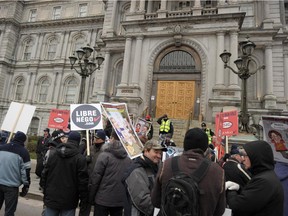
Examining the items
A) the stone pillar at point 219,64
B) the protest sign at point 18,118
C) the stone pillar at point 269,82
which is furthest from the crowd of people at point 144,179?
the stone pillar at point 269,82

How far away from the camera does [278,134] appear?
4324 mm

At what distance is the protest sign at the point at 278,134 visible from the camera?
4.22 meters

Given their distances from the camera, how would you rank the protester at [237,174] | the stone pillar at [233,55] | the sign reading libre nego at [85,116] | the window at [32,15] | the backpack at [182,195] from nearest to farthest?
the backpack at [182,195] → the protester at [237,174] → the sign reading libre nego at [85,116] → the stone pillar at [233,55] → the window at [32,15]

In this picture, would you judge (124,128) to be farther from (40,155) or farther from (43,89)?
(43,89)

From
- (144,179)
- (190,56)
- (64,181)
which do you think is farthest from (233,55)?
(64,181)

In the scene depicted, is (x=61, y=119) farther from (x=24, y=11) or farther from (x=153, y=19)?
(x=24, y=11)

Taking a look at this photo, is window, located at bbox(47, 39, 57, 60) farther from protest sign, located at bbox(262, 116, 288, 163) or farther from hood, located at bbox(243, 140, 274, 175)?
hood, located at bbox(243, 140, 274, 175)

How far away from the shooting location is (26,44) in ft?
115

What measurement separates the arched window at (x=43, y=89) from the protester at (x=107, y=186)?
3064cm

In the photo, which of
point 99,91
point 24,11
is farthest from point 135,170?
point 24,11

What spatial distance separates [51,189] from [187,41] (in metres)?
17.3

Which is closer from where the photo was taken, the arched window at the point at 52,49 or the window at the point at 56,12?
the arched window at the point at 52,49

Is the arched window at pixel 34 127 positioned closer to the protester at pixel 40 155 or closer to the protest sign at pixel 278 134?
the protester at pixel 40 155

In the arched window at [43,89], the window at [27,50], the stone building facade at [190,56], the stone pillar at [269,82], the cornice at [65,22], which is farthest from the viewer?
the window at [27,50]
